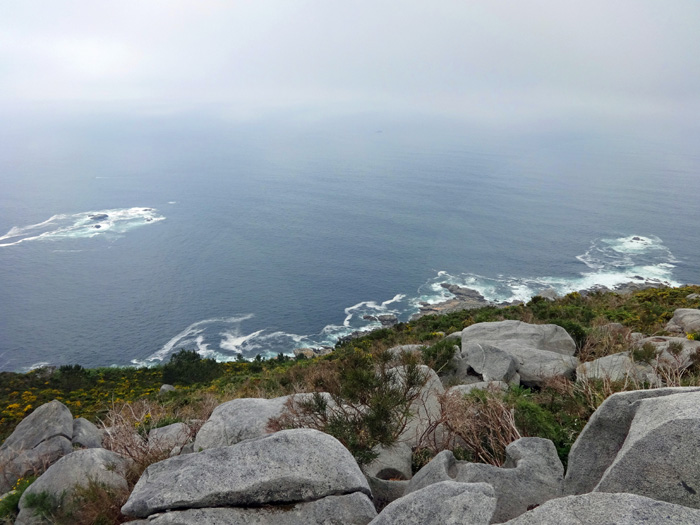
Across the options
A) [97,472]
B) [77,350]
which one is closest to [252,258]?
[77,350]

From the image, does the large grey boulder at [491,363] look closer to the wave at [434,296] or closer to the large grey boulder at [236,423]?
the large grey boulder at [236,423]

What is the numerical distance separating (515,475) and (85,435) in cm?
1877

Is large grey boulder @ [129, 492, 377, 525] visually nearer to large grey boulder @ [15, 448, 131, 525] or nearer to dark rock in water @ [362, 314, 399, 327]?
large grey boulder @ [15, 448, 131, 525]

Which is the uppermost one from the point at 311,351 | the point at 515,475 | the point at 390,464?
the point at 515,475

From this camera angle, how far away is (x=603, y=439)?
848 cm

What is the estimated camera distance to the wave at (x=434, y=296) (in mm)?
65062

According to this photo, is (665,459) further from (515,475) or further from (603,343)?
(603,343)

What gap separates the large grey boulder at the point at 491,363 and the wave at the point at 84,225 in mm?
106483

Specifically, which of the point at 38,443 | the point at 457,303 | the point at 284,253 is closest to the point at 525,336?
the point at 38,443

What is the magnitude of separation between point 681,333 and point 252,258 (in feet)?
259

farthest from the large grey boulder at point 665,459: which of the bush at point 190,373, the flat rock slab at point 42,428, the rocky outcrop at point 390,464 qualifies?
the bush at point 190,373

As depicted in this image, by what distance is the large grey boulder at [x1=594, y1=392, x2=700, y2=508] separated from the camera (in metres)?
6.21

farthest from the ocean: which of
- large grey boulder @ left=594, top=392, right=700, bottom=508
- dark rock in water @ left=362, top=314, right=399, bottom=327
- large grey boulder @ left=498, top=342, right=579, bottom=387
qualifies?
large grey boulder @ left=594, top=392, right=700, bottom=508

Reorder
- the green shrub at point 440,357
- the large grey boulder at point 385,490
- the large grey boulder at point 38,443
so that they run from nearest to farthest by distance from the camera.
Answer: the large grey boulder at point 385,490, the large grey boulder at point 38,443, the green shrub at point 440,357
